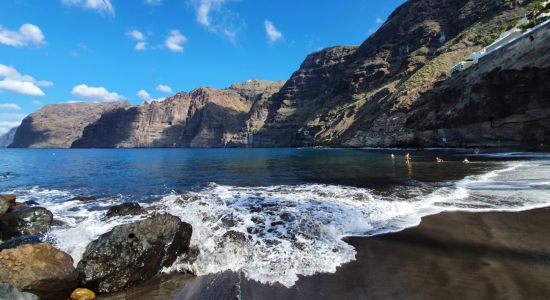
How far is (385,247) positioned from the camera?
1083cm

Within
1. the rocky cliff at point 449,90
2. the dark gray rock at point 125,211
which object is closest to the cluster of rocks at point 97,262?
the dark gray rock at point 125,211

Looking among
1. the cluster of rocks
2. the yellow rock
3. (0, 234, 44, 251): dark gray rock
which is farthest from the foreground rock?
(0, 234, 44, 251): dark gray rock

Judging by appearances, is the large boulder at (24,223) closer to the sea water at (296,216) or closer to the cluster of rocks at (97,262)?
the sea water at (296,216)

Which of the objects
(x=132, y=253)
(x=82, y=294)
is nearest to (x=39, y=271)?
(x=82, y=294)

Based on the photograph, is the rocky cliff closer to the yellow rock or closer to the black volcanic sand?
the black volcanic sand

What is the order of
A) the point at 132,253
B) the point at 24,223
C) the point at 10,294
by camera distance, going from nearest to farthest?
the point at 10,294
the point at 132,253
the point at 24,223

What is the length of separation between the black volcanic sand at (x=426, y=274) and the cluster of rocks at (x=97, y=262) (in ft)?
2.78

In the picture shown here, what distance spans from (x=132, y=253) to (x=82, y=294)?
156cm

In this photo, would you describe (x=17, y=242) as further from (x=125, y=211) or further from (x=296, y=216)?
(x=296, y=216)

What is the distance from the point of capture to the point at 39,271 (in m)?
8.16

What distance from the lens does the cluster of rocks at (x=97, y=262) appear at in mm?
7984

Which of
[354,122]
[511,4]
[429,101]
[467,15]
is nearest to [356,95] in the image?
[354,122]

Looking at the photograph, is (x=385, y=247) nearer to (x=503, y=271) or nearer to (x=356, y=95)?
(x=503, y=271)

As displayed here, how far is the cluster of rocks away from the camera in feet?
26.2
